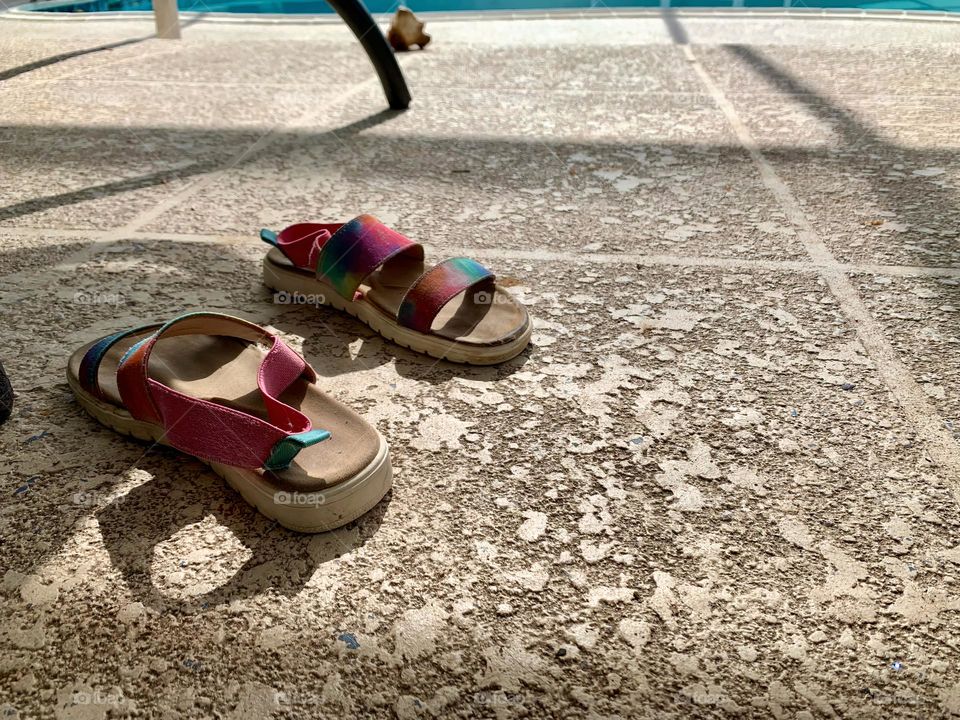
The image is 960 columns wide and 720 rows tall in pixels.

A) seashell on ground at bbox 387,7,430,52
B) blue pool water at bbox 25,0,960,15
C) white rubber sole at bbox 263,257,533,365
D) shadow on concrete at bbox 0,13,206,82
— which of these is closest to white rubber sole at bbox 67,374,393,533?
white rubber sole at bbox 263,257,533,365

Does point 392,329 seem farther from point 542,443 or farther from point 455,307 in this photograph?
point 542,443

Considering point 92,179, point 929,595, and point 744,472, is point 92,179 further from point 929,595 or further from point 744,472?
point 929,595

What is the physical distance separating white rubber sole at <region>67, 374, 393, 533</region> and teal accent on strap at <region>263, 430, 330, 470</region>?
0.03 m

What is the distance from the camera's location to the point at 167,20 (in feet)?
14.1

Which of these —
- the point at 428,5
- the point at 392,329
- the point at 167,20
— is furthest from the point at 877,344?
the point at 428,5

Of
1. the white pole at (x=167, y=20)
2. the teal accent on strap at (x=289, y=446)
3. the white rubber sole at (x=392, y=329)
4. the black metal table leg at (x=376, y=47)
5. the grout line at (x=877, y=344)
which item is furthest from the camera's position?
the white pole at (x=167, y=20)

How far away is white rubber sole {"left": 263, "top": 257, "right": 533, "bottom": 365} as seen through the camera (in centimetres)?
145

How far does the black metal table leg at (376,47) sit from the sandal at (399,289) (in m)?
1.20

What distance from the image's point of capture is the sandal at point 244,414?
1074 mm

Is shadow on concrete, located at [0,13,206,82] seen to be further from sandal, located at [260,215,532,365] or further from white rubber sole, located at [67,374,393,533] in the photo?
white rubber sole, located at [67,374,393,533]

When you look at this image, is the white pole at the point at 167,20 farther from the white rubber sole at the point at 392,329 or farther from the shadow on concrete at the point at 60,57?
the white rubber sole at the point at 392,329

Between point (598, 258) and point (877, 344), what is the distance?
65 centimetres

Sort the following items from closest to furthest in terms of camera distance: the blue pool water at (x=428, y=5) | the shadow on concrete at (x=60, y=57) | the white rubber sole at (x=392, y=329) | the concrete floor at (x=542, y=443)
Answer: the concrete floor at (x=542, y=443)
the white rubber sole at (x=392, y=329)
the shadow on concrete at (x=60, y=57)
the blue pool water at (x=428, y=5)

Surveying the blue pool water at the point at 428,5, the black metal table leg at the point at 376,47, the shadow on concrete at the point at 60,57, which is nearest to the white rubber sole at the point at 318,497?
the black metal table leg at the point at 376,47
